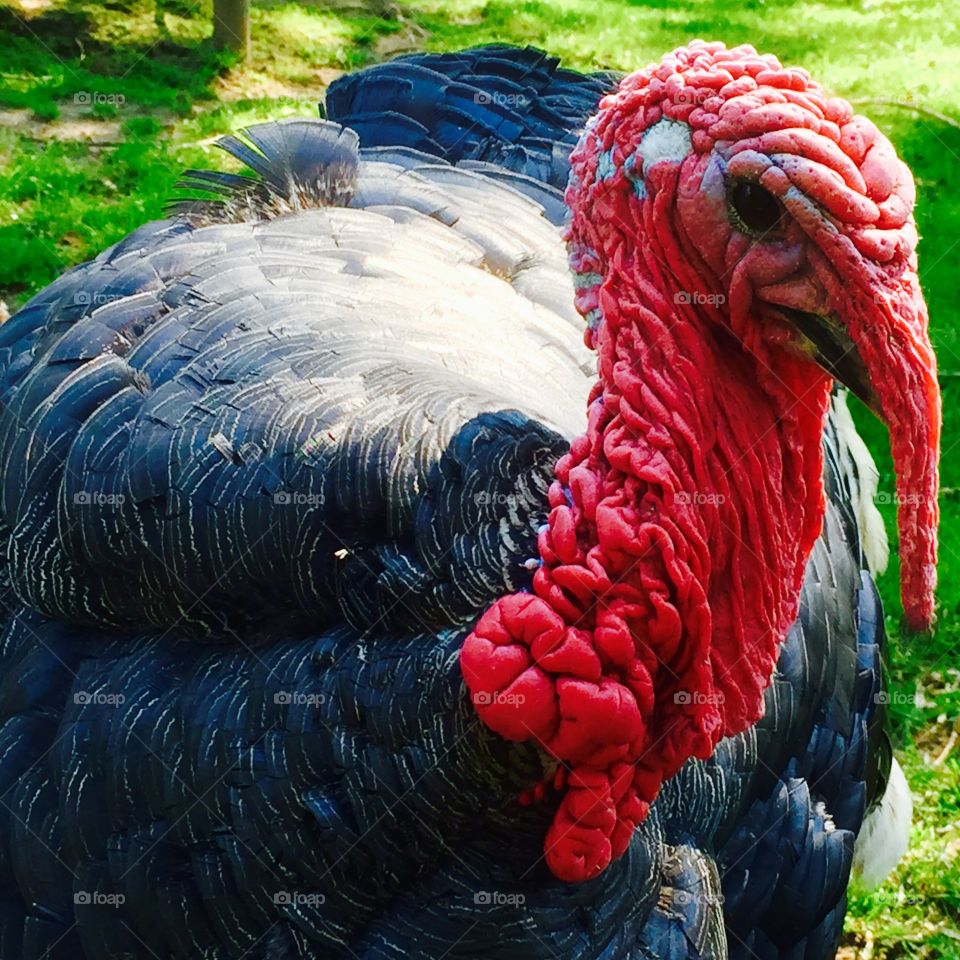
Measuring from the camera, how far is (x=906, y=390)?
2260 millimetres

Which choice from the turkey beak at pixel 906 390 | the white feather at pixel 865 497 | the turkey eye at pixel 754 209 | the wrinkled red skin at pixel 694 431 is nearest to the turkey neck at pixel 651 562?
the wrinkled red skin at pixel 694 431

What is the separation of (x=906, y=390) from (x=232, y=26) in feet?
24.3

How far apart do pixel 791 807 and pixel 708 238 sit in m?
1.45

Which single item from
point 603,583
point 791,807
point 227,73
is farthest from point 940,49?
point 603,583

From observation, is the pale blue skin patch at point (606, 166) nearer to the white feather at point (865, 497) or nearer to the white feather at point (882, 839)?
the white feather at point (865, 497)

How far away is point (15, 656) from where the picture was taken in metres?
3.23

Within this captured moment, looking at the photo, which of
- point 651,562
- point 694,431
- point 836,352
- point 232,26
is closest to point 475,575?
point 651,562

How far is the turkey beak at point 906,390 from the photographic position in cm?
226

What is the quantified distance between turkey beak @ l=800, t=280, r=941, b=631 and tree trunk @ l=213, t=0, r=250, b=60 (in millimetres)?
7184

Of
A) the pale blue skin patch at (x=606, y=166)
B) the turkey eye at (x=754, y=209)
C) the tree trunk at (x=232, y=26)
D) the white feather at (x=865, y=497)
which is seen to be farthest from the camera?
the tree trunk at (x=232, y=26)

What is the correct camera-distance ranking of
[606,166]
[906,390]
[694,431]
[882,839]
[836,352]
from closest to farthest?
1. [906,390]
2. [836,352]
3. [694,431]
4. [606,166]
5. [882,839]

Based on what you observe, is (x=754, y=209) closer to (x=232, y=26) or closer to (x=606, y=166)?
(x=606, y=166)

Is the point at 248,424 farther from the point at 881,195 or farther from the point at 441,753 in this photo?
the point at 881,195

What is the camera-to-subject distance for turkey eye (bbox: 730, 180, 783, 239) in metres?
2.39
